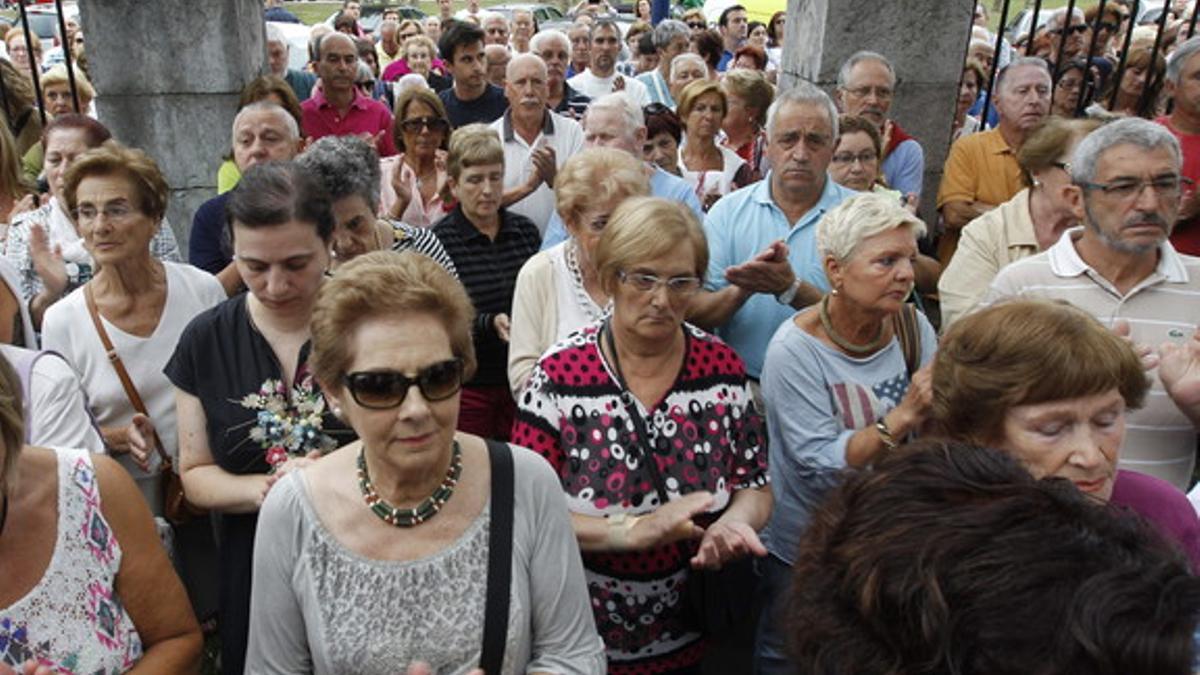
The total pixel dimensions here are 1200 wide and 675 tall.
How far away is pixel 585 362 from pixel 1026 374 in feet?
3.74

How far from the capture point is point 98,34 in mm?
5105

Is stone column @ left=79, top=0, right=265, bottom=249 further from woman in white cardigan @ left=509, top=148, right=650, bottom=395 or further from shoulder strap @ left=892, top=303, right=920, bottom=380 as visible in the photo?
shoulder strap @ left=892, top=303, right=920, bottom=380

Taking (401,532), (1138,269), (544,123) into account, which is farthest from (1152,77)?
(401,532)

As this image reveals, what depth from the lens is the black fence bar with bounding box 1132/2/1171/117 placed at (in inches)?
192

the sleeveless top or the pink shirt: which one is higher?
the pink shirt

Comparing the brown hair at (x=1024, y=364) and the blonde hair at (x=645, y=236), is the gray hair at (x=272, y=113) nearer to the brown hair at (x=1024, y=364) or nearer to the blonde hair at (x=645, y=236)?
the blonde hair at (x=645, y=236)

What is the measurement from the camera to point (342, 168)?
3.45 metres

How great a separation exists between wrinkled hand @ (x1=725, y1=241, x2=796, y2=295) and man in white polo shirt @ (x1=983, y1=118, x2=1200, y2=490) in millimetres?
737

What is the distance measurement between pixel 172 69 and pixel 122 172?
2.37m

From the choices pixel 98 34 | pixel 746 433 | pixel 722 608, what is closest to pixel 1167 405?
pixel 746 433

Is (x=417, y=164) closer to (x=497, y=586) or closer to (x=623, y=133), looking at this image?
(x=623, y=133)

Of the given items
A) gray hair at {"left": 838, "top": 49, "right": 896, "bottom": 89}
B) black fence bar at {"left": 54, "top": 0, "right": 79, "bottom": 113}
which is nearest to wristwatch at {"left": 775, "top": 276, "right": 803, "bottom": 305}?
gray hair at {"left": 838, "top": 49, "right": 896, "bottom": 89}

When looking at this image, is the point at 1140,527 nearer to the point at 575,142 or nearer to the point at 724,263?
the point at 724,263

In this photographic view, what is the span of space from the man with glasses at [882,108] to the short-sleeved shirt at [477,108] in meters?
2.80
